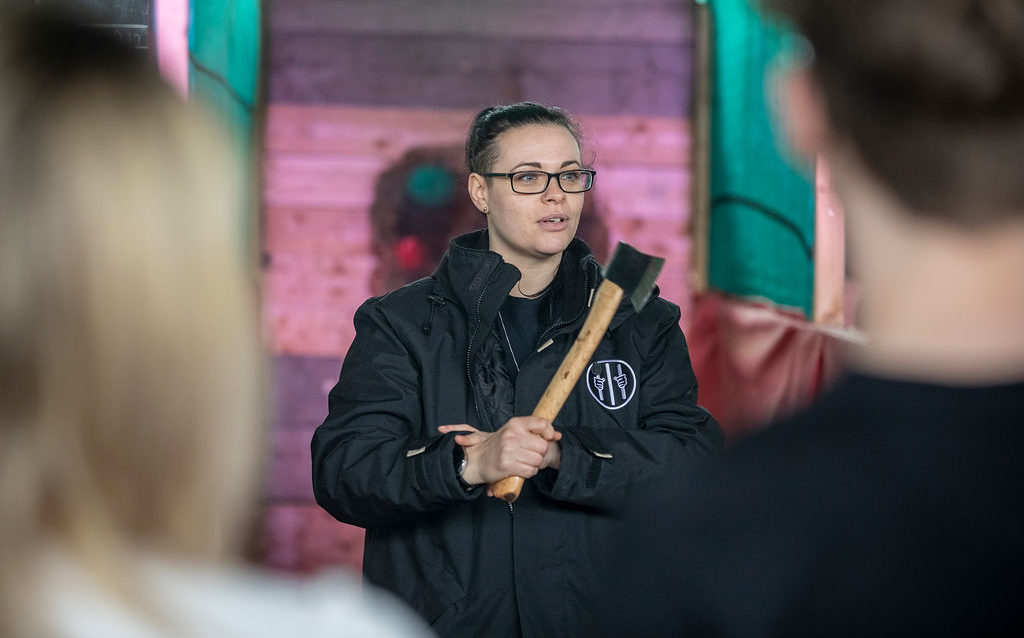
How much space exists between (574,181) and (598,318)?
1.59 ft

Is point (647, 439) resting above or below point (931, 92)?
below

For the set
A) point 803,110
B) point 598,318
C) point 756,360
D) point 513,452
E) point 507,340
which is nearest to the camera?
point 803,110

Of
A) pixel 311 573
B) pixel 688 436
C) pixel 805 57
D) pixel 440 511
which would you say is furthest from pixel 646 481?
pixel 311 573

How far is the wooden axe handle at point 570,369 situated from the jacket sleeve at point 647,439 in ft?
0.35

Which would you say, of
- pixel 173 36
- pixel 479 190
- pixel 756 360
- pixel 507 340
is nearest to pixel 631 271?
pixel 507 340

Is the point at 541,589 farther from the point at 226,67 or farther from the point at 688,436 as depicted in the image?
the point at 226,67

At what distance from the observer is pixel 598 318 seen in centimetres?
205

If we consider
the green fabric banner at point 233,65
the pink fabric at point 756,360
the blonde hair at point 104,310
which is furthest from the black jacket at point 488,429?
the green fabric banner at point 233,65

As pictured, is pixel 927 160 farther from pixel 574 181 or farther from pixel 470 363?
pixel 574 181

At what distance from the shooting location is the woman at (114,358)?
28.3 inches

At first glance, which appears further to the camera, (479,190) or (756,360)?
(756,360)

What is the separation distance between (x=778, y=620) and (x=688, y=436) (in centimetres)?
150

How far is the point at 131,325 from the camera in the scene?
2.40 ft

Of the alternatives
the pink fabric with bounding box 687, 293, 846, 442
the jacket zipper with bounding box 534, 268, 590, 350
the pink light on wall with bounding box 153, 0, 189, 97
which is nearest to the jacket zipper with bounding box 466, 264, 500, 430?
the jacket zipper with bounding box 534, 268, 590, 350
